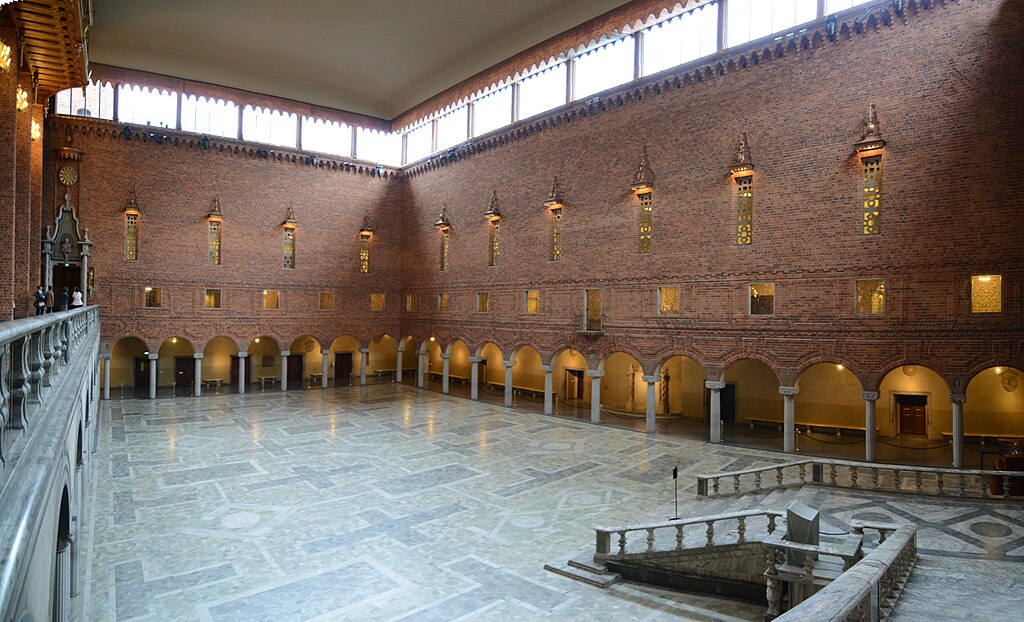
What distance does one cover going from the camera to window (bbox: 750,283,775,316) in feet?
60.3

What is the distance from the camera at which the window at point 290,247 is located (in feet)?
101

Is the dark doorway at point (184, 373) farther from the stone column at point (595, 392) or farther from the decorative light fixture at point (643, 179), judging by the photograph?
the decorative light fixture at point (643, 179)

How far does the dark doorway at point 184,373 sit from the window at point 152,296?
14.6 ft

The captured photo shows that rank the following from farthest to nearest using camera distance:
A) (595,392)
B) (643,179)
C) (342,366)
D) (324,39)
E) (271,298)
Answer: (342,366)
(271,298)
(324,39)
(595,392)
(643,179)

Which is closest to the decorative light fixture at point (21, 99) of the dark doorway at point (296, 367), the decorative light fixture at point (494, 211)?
the decorative light fixture at point (494, 211)

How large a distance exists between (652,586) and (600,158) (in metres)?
17.0

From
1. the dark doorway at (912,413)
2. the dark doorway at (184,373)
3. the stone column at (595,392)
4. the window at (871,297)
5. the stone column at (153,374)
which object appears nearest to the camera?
the window at (871,297)

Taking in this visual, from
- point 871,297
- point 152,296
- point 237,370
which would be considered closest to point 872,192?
point 871,297

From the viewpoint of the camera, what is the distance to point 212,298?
2875 cm

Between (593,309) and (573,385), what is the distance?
24.0ft

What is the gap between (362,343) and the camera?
3341cm

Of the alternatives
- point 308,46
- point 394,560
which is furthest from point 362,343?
point 394,560

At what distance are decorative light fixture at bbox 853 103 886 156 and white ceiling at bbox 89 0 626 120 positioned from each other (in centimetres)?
1031

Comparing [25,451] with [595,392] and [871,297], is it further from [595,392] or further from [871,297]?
[595,392]
